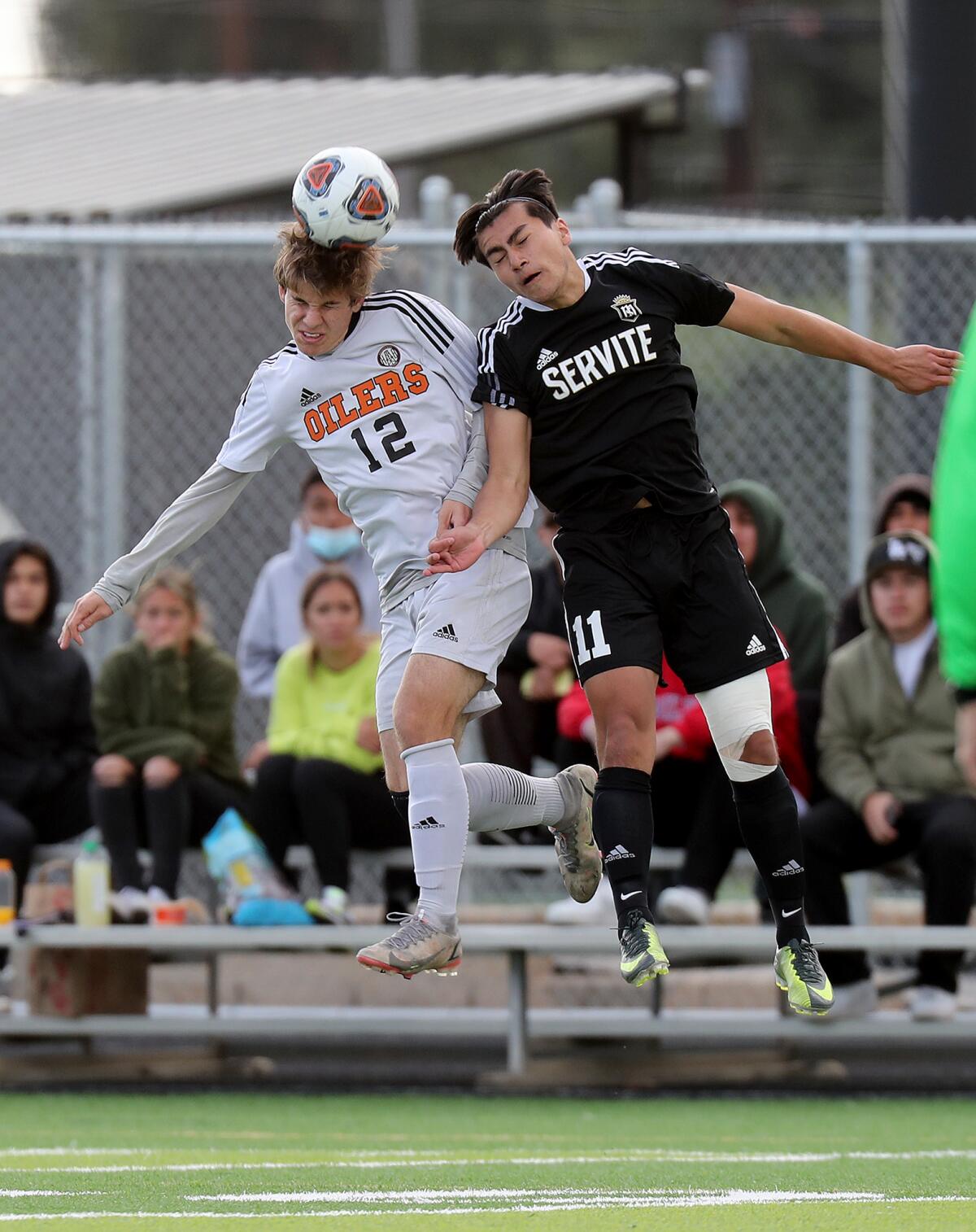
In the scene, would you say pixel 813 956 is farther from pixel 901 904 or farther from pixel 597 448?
pixel 901 904

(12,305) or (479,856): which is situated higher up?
(12,305)

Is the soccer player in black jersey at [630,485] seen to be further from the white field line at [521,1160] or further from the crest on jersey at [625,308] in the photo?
the white field line at [521,1160]

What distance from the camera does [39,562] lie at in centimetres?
891

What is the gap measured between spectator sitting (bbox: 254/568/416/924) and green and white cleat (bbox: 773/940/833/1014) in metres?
2.92

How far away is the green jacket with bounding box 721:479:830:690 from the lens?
8.41 m

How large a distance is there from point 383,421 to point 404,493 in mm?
199

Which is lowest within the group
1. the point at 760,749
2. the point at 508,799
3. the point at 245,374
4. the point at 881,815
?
the point at 881,815

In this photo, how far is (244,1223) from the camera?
5.01 m

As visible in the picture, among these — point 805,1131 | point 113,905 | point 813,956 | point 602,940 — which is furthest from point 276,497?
point 813,956

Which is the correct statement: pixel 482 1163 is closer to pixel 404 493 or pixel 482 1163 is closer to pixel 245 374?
pixel 404 493

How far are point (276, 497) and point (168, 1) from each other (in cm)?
2548

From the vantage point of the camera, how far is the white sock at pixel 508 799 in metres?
5.87

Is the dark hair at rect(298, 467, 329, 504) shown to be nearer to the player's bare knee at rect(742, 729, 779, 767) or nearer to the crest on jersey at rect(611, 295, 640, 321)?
the crest on jersey at rect(611, 295, 640, 321)

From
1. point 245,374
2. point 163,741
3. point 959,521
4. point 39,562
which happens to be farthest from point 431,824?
point 245,374
